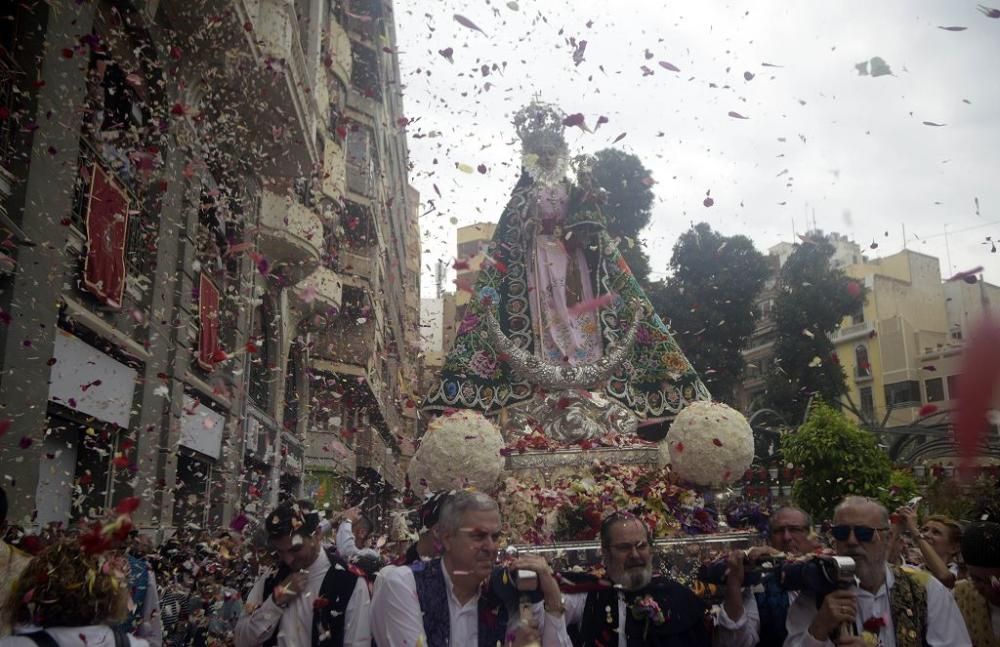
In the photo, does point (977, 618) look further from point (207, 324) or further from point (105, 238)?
point (207, 324)

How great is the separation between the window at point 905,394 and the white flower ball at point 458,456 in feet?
107

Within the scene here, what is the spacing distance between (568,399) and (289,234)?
784cm

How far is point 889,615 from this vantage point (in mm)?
3344

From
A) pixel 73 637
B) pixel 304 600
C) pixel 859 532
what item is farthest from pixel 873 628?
pixel 73 637

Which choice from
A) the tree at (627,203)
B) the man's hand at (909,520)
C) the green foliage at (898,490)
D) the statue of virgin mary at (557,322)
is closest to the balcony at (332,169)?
the statue of virgin mary at (557,322)

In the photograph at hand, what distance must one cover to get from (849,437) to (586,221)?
35.5 ft

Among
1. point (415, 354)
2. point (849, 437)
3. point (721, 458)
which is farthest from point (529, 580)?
point (415, 354)

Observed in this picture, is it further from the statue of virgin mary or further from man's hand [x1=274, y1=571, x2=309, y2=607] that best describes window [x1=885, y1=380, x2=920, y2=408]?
man's hand [x1=274, y1=571, x2=309, y2=607]

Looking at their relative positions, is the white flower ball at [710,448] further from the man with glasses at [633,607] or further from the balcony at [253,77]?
the balcony at [253,77]

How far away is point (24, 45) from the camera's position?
7465 millimetres

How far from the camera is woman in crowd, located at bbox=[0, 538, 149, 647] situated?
8.73ft

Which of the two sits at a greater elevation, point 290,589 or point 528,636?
point 290,589

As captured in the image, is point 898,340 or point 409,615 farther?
point 898,340

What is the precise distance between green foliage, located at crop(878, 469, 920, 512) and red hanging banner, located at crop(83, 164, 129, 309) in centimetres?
1120
